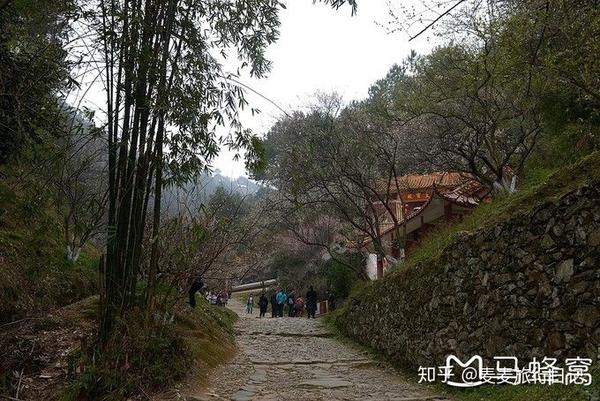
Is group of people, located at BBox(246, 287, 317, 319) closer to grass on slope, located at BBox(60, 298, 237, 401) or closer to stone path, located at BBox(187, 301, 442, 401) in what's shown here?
stone path, located at BBox(187, 301, 442, 401)

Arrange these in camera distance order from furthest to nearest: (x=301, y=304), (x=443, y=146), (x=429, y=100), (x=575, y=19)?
1. (x=301, y=304)
2. (x=443, y=146)
3. (x=429, y=100)
4. (x=575, y=19)

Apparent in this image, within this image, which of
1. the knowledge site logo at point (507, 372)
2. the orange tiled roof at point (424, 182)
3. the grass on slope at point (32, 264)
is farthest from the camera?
the orange tiled roof at point (424, 182)

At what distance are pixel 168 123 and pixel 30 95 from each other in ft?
7.30

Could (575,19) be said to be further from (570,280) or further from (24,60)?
(24,60)

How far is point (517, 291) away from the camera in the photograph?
541 cm

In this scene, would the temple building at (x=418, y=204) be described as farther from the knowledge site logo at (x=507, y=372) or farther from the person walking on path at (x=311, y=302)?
the knowledge site logo at (x=507, y=372)

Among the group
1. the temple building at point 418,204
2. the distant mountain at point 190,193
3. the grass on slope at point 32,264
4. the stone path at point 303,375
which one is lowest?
the stone path at point 303,375

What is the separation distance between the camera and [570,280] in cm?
478

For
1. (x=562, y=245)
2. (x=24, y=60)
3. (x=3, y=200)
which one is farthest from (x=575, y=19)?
(x=3, y=200)

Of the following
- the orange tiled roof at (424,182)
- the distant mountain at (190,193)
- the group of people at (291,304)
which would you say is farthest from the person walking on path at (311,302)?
the distant mountain at (190,193)

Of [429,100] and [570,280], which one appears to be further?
[429,100]

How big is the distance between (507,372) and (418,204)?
14908 millimetres

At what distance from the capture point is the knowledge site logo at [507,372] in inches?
173

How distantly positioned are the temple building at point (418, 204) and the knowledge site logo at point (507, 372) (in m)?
6.57
